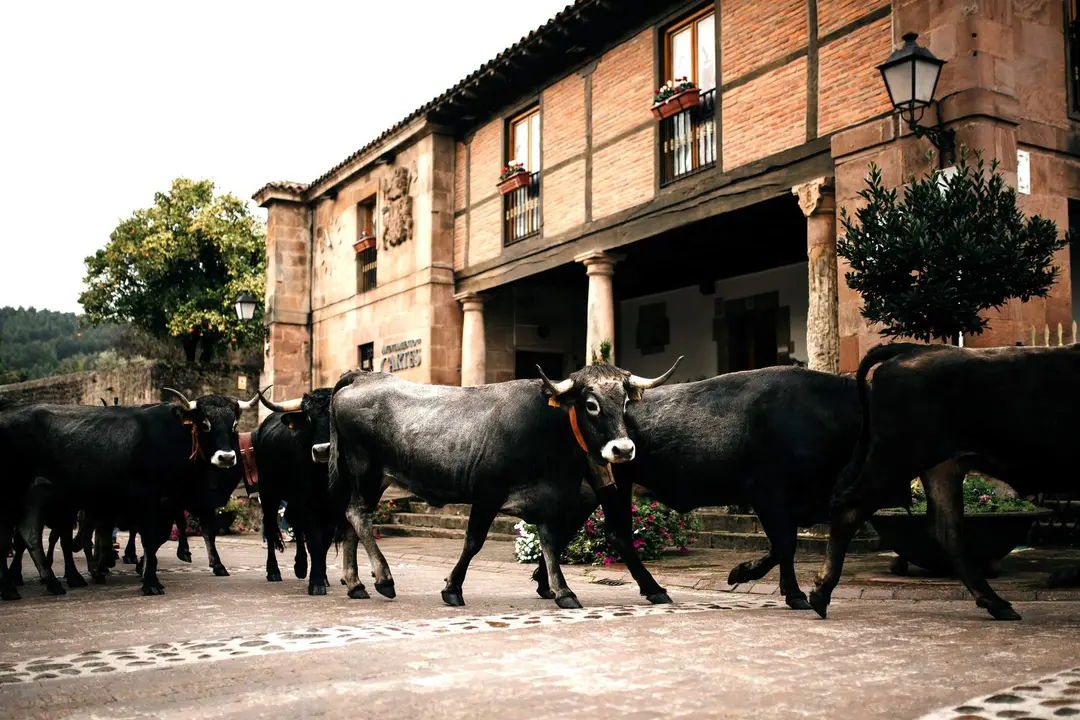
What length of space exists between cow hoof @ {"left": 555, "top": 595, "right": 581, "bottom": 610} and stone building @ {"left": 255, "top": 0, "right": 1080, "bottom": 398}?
17.4 feet

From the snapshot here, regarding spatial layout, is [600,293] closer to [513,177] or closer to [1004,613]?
[513,177]

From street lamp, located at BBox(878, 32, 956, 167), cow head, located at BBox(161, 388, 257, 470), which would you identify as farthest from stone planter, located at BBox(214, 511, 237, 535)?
street lamp, located at BBox(878, 32, 956, 167)

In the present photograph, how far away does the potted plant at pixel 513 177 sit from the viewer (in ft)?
57.0

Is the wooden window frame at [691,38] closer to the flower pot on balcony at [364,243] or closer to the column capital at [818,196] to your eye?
the column capital at [818,196]

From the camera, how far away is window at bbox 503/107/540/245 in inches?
690

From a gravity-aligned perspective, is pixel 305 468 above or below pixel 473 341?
below

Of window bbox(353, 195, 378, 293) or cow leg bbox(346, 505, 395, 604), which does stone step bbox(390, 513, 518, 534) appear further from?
window bbox(353, 195, 378, 293)

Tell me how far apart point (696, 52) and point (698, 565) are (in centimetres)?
757

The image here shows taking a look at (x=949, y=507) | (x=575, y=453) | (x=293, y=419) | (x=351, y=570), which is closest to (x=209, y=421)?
(x=293, y=419)

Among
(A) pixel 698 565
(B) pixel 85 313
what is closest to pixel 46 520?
(A) pixel 698 565

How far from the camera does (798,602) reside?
21.4 ft

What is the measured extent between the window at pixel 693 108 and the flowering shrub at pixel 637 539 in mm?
5215

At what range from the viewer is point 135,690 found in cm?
422

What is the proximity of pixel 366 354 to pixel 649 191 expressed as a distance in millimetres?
9619
